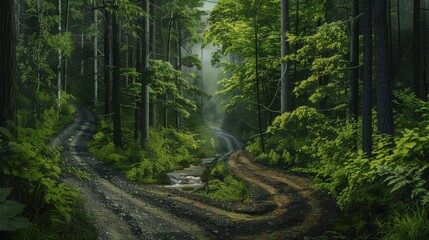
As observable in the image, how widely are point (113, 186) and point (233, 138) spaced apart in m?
33.0

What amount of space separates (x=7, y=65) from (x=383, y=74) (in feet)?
27.2

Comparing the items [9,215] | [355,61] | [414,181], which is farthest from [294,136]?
[9,215]

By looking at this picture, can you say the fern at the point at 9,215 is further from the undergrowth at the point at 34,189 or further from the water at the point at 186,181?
the water at the point at 186,181

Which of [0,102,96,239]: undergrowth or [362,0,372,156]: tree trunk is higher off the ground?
[362,0,372,156]: tree trunk

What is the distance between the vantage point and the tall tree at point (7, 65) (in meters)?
5.82

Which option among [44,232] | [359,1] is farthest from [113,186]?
[359,1]

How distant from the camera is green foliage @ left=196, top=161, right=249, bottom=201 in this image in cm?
1238

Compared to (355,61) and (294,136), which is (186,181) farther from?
(355,61)

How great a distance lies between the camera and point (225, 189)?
13008 mm

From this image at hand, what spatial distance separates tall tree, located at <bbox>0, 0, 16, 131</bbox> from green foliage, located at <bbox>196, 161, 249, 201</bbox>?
25.1 ft

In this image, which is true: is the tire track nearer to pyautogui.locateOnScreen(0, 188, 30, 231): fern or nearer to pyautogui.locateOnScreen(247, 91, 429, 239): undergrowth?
pyautogui.locateOnScreen(0, 188, 30, 231): fern

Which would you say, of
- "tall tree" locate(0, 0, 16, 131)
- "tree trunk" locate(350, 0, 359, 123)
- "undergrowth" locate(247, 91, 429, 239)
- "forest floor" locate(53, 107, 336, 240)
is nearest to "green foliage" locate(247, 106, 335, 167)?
"tree trunk" locate(350, 0, 359, 123)

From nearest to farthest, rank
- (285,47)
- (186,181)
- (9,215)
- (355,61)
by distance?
(9,215) → (355,61) → (186,181) → (285,47)

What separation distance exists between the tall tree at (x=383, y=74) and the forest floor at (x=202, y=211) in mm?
2607
